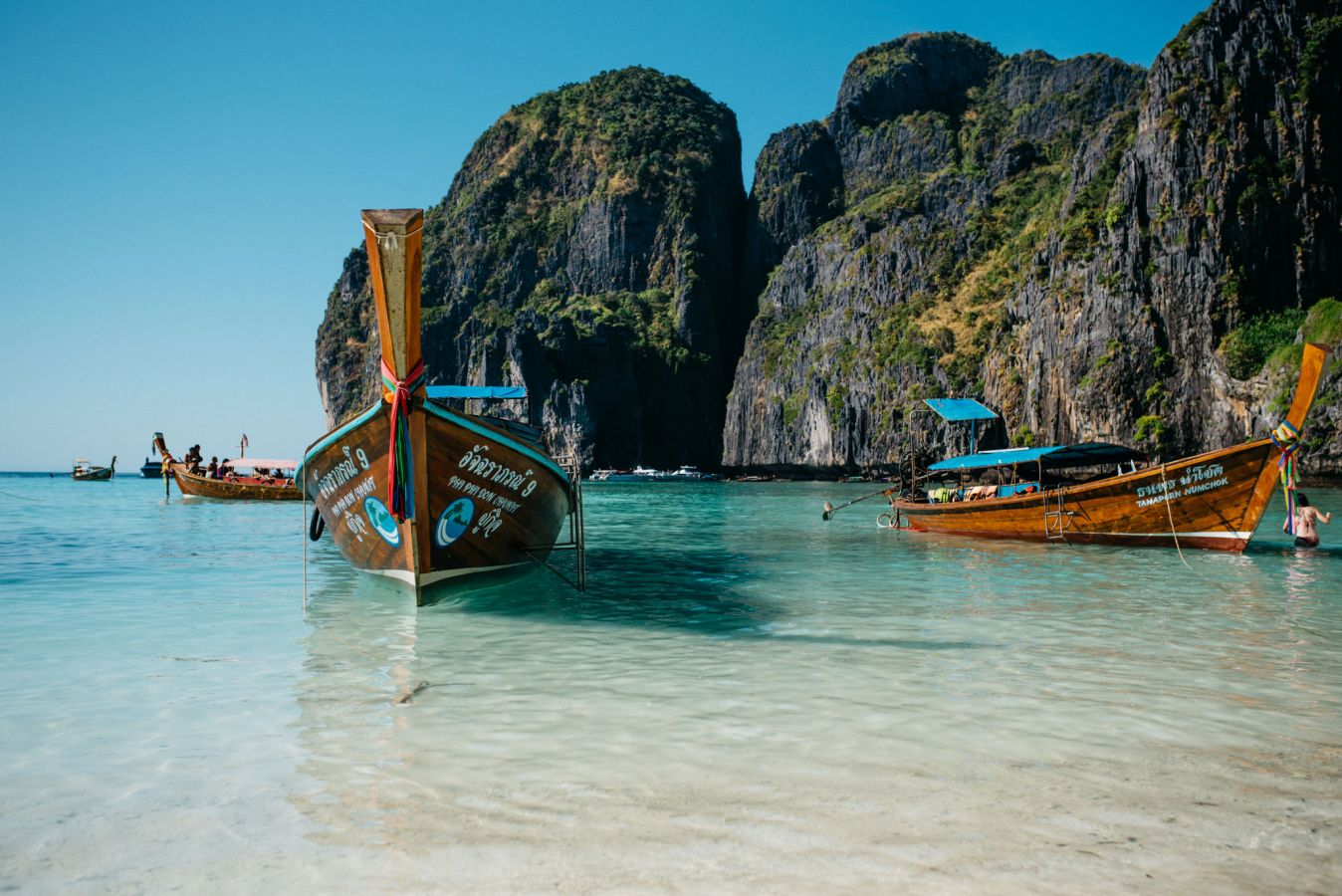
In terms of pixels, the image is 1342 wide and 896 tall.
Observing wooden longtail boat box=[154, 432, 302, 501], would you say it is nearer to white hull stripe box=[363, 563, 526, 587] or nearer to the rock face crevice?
the rock face crevice

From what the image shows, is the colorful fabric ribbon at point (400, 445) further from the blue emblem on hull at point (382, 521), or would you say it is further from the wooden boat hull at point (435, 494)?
the blue emblem on hull at point (382, 521)

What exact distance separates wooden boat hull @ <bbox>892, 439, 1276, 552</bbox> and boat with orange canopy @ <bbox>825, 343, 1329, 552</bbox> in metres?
0.02

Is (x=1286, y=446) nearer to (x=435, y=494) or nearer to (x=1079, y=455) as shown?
(x=1079, y=455)

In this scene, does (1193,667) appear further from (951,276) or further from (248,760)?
(951,276)

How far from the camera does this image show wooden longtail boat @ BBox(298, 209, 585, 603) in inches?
319

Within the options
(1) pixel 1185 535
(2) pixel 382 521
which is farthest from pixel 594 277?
(2) pixel 382 521

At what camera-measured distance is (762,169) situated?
134m

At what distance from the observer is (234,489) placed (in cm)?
→ 3725

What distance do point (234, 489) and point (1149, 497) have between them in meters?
34.9

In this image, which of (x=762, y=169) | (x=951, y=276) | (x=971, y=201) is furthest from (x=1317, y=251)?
(x=762, y=169)

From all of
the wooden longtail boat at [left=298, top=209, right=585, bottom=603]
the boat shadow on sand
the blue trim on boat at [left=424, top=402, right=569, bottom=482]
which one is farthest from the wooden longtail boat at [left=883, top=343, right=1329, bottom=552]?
the wooden longtail boat at [left=298, top=209, right=585, bottom=603]

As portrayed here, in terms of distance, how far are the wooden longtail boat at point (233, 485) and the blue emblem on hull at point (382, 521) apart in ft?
91.7

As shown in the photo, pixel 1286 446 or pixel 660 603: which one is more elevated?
pixel 1286 446

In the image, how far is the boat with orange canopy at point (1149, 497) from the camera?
15.8m
